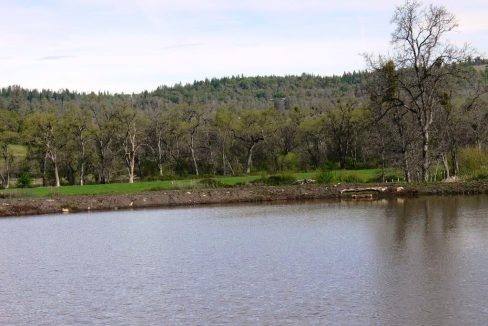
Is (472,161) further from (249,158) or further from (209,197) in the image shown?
(249,158)

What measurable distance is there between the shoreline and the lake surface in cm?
1174

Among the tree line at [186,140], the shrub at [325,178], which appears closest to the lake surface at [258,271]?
the shrub at [325,178]

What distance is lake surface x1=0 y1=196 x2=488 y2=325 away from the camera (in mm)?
19016

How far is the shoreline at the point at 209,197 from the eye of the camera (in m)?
54.7

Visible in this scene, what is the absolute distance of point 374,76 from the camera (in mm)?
60625

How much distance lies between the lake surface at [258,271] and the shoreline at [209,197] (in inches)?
462

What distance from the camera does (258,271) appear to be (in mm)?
24719

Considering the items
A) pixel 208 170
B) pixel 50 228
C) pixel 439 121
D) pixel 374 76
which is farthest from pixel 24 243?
pixel 208 170

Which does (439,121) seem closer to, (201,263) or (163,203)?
(163,203)

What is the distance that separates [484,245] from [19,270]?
19.7 meters

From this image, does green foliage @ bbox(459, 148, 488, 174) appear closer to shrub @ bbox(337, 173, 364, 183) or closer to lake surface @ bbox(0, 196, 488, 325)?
shrub @ bbox(337, 173, 364, 183)

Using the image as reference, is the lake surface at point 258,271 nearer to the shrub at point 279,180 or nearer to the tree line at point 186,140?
the shrub at point 279,180

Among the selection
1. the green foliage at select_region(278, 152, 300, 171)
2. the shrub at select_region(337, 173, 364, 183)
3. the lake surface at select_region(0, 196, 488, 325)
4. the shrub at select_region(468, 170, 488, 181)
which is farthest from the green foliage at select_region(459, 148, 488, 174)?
the green foliage at select_region(278, 152, 300, 171)

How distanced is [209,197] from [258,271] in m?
34.3
